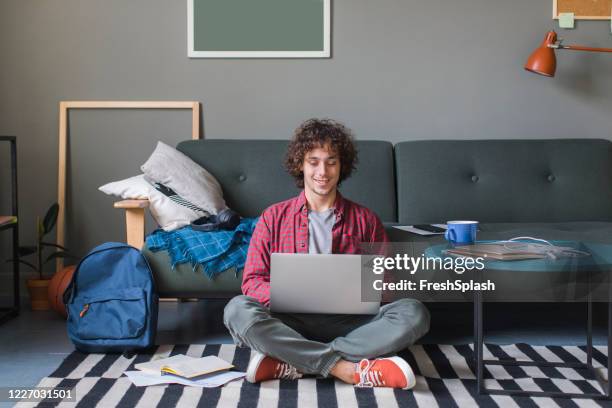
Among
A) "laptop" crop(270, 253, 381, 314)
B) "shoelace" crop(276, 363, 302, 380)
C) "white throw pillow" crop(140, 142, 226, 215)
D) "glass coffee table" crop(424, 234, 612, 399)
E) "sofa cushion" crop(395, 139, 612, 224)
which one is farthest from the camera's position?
"sofa cushion" crop(395, 139, 612, 224)

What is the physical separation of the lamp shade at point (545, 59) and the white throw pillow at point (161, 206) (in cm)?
179

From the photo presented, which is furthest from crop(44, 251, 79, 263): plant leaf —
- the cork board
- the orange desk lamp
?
the cork board

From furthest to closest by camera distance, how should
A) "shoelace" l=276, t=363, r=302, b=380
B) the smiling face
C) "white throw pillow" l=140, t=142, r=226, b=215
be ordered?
1. "white throw pillow" l=140, t=142, r=226, b=215
2. the smiling face
3. "shoelace" l=276, t=363, r=302, b=380

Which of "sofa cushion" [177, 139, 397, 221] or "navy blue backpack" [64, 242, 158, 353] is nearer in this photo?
"navy blue backpack" [64, 242, 158, 353]

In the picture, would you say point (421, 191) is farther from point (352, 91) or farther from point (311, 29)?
point (311, 29)

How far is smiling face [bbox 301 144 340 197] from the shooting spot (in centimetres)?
221

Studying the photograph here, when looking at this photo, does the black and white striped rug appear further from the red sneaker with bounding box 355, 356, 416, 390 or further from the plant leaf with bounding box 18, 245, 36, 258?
the plant leaf with bounding box 18, 245, 36, 258

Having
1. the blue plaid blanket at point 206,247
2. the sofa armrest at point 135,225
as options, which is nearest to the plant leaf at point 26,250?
the sofa armrest at point 135,225

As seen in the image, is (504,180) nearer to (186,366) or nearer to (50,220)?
(186,366)

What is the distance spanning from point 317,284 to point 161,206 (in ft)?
3.48

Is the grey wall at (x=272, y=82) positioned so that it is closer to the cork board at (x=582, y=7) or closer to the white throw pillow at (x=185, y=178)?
the cork board at (x=582, y=7)

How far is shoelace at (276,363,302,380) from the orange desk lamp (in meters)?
2.09

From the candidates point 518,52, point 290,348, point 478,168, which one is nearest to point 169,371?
point 290,348

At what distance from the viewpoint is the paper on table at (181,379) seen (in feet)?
6.79
